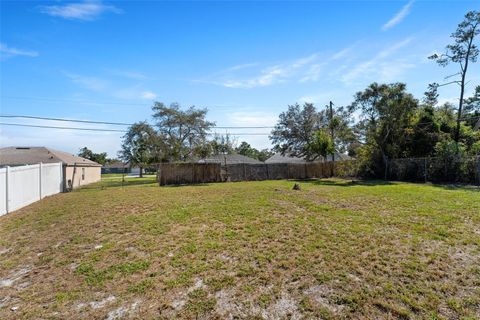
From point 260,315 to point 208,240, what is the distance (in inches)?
86.1

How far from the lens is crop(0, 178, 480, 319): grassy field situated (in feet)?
8.75

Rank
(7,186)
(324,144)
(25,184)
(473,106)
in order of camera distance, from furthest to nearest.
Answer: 1. (473,106)
2. (324,144)
3. (25,184)
4. (7,186)

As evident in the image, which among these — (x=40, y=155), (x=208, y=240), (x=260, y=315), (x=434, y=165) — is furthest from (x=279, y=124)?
(x=260, y=315)

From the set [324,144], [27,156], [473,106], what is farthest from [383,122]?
[27,156]

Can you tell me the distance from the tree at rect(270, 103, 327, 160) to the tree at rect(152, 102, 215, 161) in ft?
32.8


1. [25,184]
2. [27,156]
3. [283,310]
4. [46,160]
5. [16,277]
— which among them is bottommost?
[16,277]

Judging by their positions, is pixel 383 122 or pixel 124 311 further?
pixel 383 122

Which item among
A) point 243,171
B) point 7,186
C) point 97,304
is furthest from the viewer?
point 243,171

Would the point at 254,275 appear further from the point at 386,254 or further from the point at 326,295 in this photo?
the point at 386,254

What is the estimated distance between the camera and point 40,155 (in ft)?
62.4

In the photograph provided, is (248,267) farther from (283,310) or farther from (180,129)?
(180,129)

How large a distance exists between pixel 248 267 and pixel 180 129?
2185cm

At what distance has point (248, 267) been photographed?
11.6 ft

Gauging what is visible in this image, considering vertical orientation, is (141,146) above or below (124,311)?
above
